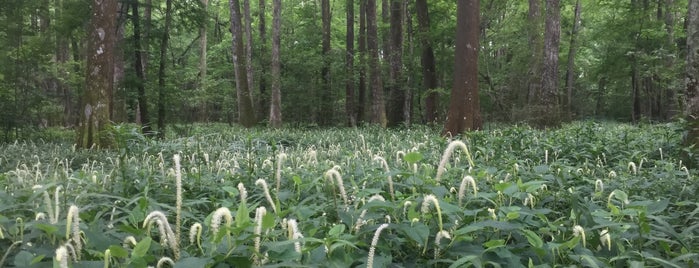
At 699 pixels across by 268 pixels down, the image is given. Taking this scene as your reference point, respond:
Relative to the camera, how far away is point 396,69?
61.9ft

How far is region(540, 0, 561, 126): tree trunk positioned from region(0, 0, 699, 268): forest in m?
0.07

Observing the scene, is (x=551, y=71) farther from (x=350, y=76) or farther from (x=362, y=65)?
(x=350, y=76)

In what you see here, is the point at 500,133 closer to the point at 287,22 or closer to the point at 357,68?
the point at 357,68

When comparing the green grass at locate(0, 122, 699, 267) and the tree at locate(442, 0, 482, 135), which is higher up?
the tree at locate(442, 0, 482, 135)

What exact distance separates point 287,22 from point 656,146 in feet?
95.2

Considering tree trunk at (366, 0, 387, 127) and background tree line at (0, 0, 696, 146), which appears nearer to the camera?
background tree line at (0, 0, 696, 146)

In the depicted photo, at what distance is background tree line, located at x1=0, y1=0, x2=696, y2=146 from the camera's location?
13.9 m

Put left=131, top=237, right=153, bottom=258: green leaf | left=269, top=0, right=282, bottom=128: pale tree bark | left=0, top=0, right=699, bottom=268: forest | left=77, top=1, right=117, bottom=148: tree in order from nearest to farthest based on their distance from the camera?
left=131, top=237, right=153, bottom=258: green leaf → left=0, top=0, right=699, bottom=268: forest → left=77, top=1, right=117, bottom=148: tree → left=269, top=0, right=282, bottom=128: pale tree bark

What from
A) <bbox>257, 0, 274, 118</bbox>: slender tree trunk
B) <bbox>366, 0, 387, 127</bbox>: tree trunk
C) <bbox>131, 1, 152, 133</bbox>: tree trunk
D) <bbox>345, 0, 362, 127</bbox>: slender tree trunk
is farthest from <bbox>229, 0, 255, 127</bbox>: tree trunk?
<bbox>131, 1, 152, 133</bbox>: tree trunk

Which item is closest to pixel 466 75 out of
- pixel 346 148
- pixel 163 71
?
pixel 346 148

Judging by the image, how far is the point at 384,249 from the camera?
6.58ft

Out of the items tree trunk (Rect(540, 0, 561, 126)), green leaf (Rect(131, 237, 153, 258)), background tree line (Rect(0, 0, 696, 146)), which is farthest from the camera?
tree trunk (Rect(540, 0, 561, 126))

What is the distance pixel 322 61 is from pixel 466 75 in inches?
526

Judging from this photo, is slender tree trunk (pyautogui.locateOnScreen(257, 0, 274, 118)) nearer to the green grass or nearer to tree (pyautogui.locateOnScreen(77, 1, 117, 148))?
tree (pyautogui.locateOnScreen(77, 1, 117, 148))
